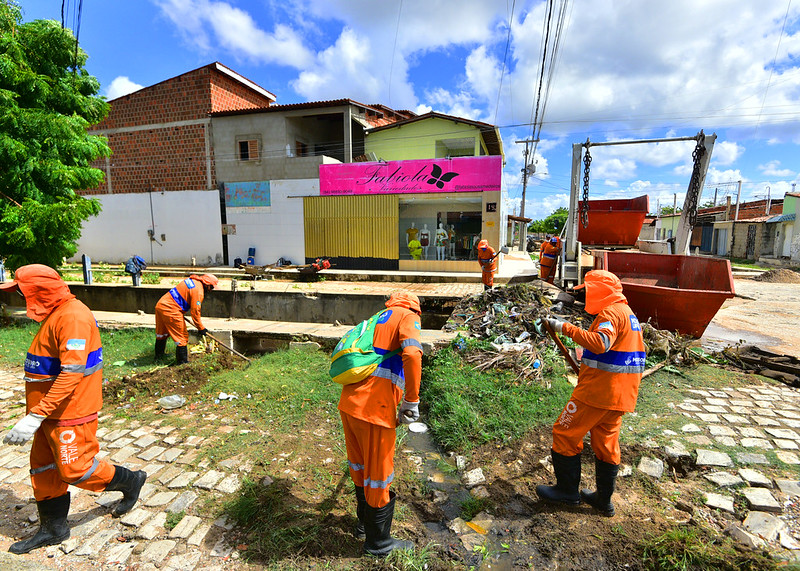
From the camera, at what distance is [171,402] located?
4941mm

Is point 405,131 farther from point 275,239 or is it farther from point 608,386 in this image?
point 608,386

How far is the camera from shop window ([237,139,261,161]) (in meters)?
18.2

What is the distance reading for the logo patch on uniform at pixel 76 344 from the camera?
264 cm

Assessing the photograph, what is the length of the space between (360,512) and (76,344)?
2.17m

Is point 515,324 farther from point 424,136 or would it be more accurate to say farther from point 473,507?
point 424,136

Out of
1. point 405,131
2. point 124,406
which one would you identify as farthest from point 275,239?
point 124,406

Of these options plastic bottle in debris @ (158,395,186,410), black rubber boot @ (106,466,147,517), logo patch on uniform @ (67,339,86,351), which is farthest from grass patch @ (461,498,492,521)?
plastic bottle in debris @ (158,395,186,410)

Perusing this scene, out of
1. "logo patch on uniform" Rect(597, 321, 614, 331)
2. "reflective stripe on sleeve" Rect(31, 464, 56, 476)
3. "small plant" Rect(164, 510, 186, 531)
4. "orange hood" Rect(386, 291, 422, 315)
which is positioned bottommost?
"small plant" Rect(164, 510, 186, 531)

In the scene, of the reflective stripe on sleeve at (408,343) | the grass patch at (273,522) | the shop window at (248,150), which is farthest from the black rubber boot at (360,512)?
the shop window at (248,150)

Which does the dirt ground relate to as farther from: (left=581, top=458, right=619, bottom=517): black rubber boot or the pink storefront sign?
the pink storefront sign

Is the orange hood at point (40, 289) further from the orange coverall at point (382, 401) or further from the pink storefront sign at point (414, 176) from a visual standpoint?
the pink storefront sign at point (414, 176)

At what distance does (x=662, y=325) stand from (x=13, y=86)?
→ 1250cm

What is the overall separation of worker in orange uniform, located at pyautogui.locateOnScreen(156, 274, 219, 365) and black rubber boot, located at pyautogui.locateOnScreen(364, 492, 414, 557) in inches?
Answer: 191

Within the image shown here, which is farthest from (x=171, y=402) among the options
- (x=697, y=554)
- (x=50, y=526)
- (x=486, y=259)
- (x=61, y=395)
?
(x=486, y=259)
